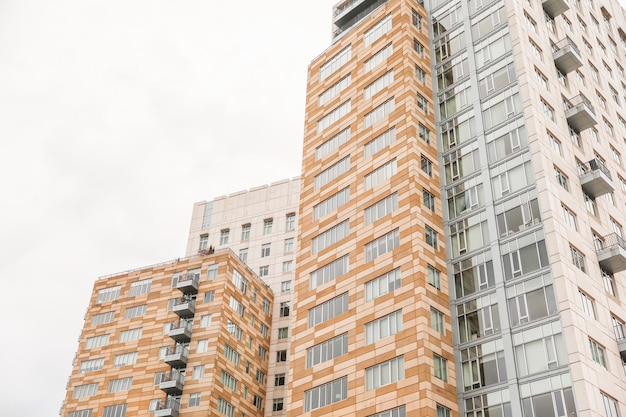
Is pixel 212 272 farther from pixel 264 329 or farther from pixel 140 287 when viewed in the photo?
pixel 264 329

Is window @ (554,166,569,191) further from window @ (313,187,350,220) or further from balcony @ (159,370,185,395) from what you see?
balcony @ (159,370,185,395)

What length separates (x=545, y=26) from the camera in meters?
70.0

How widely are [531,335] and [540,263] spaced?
564cm

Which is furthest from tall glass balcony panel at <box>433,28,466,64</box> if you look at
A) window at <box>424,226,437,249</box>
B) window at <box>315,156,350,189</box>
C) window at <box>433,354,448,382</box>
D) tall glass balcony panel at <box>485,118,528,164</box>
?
window at <box>433,354,448,382</box>

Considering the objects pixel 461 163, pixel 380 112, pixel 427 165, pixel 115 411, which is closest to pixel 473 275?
pixel 461 163

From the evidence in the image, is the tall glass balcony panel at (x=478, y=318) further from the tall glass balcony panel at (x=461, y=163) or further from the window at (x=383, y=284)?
the tall glass balcony panel at (x=461, y=163)

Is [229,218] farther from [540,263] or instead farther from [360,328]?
[540,263]

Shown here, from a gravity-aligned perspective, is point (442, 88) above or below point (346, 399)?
above

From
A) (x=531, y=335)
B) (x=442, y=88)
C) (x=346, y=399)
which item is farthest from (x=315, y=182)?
(x=531, y=335)

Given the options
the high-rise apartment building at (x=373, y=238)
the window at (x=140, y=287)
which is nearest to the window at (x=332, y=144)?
the high-rise apartment building at (x=373, y=238)

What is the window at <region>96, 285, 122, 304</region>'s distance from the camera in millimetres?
98062

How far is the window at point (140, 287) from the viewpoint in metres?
96.0

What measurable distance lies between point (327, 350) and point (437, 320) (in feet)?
33.2

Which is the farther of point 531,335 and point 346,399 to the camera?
Answer: point 346,399
